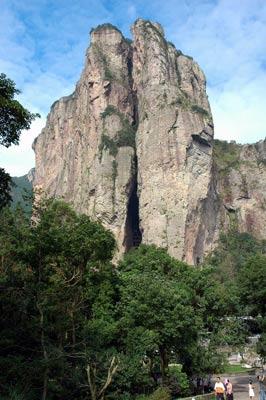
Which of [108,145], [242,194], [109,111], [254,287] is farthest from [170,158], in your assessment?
[254,287]

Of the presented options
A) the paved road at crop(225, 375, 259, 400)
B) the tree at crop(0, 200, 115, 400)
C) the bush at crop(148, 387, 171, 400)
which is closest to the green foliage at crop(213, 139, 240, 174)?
the paved road at crop(225, 375, 259, 400)

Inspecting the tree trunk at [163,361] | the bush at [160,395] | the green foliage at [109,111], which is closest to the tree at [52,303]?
the bush at [160,395]

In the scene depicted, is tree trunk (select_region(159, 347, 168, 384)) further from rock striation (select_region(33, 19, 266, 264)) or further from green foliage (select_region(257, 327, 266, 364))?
rock striation (select_region(33, 19, 266, 264))

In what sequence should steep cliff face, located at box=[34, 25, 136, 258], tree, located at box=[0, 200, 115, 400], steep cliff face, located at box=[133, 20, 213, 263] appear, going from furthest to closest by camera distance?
steep cliff face, located at box=[34, 25, 136, 258] → steep cliff face, located at box=[133, 20, 213, 263] → tree, located at box=[0, 200, 115, 400]

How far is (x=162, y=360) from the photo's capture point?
24.0 meters

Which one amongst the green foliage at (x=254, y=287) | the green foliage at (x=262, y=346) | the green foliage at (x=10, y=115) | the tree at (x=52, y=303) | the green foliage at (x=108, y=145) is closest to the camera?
the green foliage at (x=10, y=115)

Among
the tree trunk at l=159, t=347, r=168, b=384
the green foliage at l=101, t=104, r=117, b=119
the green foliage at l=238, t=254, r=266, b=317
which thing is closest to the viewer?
the tree trunk at l=159, t=347, r=168, b=384

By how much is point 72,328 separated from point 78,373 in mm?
1856

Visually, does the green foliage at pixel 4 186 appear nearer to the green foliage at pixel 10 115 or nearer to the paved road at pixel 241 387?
the green foliage at pixel 10 115

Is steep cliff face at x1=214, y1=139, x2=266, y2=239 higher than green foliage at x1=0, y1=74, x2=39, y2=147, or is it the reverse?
steep cliff face at x1=214, y1=139, x2=266, y2=239

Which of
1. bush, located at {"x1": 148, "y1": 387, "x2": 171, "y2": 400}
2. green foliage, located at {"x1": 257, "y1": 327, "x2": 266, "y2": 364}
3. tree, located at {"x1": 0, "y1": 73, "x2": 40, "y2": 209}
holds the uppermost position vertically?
tree, located at {"x1": 0, "y1": 73, "x2": 40, "y2": 209}

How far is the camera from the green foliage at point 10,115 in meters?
12.5

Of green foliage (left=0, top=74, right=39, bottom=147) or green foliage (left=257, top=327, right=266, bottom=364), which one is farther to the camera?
green foliage (left=257, top=327, right=266, bottom=364)

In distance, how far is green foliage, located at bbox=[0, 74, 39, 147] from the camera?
1249 cm
